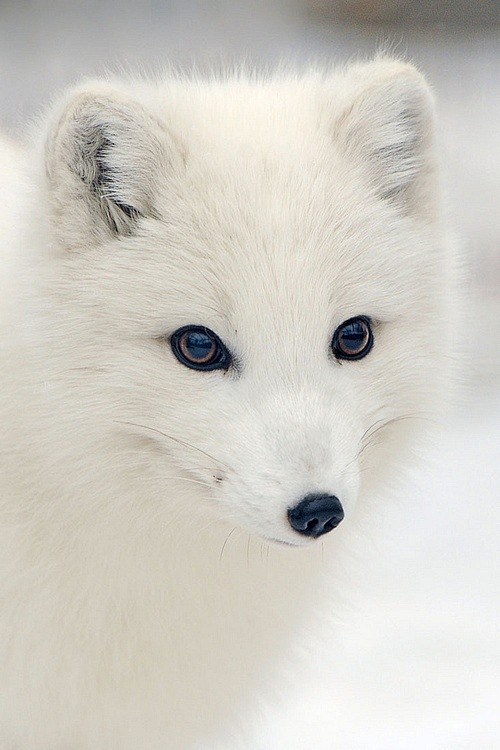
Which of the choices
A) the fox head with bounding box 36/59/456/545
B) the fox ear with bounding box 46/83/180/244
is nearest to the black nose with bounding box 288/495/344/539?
the fox head with bounding box 36/59/456/545

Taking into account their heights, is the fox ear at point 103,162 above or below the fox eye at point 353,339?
above

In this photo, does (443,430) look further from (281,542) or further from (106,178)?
(106,178)

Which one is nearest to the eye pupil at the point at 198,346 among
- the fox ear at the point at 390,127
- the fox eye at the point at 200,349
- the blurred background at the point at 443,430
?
the fox eye at the point at 200,349

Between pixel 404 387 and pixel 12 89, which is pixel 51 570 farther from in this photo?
pixel 12 89

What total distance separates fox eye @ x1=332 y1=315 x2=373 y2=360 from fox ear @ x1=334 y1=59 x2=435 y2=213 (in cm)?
20

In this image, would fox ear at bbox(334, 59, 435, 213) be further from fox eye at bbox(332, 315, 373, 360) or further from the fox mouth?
the fox mouth

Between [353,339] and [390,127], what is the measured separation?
0.31 m

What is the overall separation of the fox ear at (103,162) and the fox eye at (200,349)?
167 mm

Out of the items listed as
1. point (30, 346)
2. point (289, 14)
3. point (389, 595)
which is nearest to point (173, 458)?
point (30, 346)

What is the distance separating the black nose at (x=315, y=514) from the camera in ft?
3.35

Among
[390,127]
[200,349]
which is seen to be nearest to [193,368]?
[200,349]

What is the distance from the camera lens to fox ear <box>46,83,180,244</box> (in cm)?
114

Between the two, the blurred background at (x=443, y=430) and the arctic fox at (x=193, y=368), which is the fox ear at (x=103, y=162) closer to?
the arctic fox at (x=193, y=368)

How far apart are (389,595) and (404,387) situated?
1.23 metres
